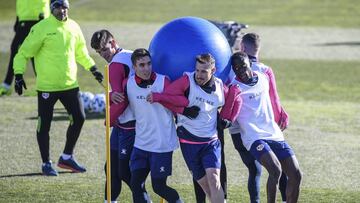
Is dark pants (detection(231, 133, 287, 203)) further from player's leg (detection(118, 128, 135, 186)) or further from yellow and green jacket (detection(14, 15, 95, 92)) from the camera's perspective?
yellow and green jacket (detection(14, 15, 95, 92))

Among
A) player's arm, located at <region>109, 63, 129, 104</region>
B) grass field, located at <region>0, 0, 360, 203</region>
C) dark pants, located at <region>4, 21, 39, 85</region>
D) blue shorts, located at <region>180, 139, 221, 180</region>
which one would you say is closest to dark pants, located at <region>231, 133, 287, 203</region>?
grass field, located at <region>0, 0, 360, 203</region>

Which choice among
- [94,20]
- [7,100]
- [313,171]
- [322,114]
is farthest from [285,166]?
[94,20]

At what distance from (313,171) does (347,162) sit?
Answer: 2.63ft

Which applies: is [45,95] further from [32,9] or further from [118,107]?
[32,9]

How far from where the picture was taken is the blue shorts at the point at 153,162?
1080cm

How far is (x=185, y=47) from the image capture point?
34.6 ft

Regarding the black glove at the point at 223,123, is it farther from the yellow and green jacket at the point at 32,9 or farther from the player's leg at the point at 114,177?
the yellow and green jacket at the point at 32,9

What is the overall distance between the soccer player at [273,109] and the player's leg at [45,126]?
10.6 feet

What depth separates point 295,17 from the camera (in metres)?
35.1

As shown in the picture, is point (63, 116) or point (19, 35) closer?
point (63, 116)

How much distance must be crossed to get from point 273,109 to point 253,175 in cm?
89

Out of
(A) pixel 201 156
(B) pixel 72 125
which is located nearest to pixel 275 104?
(A) pixel 201 156

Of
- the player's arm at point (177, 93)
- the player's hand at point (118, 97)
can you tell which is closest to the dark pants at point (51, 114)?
the player's hand at point (118, 97)

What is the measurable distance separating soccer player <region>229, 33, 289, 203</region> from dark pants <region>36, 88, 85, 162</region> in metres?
3.06
